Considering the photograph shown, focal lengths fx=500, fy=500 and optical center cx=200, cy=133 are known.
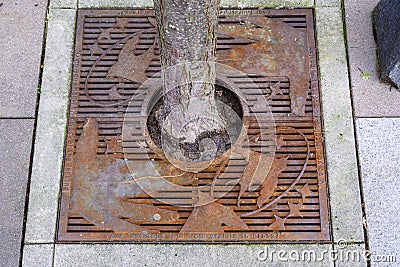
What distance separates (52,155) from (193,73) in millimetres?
1005

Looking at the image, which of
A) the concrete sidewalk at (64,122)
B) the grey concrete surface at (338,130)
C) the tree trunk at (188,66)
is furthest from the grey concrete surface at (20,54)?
the grey concrete surface at (338,130)

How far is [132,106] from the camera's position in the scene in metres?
3.02

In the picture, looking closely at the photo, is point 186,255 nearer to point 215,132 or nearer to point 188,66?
point 215,132

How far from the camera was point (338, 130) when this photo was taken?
9.61 feet

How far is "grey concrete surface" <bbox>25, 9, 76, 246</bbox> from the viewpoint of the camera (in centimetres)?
274

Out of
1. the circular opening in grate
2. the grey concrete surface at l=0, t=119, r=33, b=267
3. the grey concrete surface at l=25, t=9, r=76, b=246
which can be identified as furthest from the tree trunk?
the grey concrete surface at l=0, t=119, r=33, b=267

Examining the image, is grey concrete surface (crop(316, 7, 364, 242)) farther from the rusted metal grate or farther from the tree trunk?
the tree trunk

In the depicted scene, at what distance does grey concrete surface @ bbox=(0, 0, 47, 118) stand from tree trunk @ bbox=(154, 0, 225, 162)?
2.71 ft

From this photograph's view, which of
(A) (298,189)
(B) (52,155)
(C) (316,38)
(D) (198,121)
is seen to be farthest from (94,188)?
(C) (316,38)

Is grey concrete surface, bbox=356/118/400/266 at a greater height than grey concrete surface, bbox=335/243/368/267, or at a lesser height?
greater

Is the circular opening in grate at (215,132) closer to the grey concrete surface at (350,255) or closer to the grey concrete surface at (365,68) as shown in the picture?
the grey concrete surface at (365,68)

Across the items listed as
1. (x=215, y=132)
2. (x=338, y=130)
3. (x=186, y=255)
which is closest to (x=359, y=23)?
(x=338, y=130)

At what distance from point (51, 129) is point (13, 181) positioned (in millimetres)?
365

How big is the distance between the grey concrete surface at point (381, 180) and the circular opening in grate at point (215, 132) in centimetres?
73
